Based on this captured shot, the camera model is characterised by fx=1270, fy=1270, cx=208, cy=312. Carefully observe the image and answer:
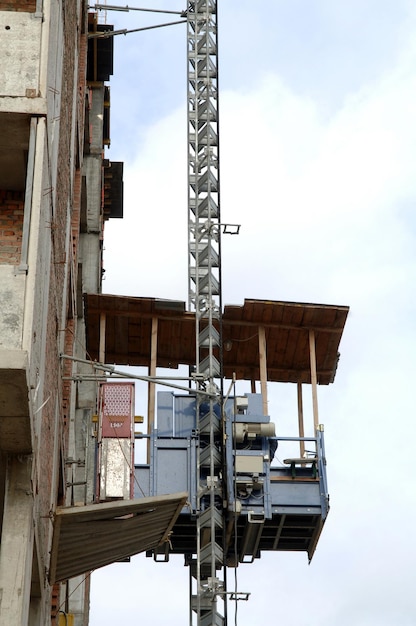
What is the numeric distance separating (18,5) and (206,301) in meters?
16.7

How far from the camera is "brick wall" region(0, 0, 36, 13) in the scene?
16328 millimetres

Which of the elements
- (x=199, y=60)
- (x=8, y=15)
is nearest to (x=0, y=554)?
(x=8, y=15)

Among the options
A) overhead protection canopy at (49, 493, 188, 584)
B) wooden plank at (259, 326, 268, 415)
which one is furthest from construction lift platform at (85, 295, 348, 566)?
overhead protection canopy at (49, 493, 188, 584)

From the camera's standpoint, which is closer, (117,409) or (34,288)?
(34,288)

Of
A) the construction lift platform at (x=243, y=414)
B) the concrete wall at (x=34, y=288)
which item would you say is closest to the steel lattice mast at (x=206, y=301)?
the construction lift platform at (x=243, y=414)

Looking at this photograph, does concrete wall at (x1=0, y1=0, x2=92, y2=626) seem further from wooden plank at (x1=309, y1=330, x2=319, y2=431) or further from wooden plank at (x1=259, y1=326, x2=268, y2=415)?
wooden plank at (x1=309, y1=330, x2=319, y2=431)

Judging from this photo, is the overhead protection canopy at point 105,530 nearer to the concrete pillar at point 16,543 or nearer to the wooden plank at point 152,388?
the concrete pillar at point 16,543

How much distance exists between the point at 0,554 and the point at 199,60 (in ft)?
84.9

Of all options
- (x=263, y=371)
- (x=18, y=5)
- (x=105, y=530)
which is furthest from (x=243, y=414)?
(x=18, y=5)

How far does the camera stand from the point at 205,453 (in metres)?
29.0

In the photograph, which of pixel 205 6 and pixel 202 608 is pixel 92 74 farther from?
pixel 202 608

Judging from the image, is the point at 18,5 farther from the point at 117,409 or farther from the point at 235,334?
the point at 235,334


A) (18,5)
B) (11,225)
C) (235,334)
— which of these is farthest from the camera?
(235,334)

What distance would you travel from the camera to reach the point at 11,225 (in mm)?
15758
